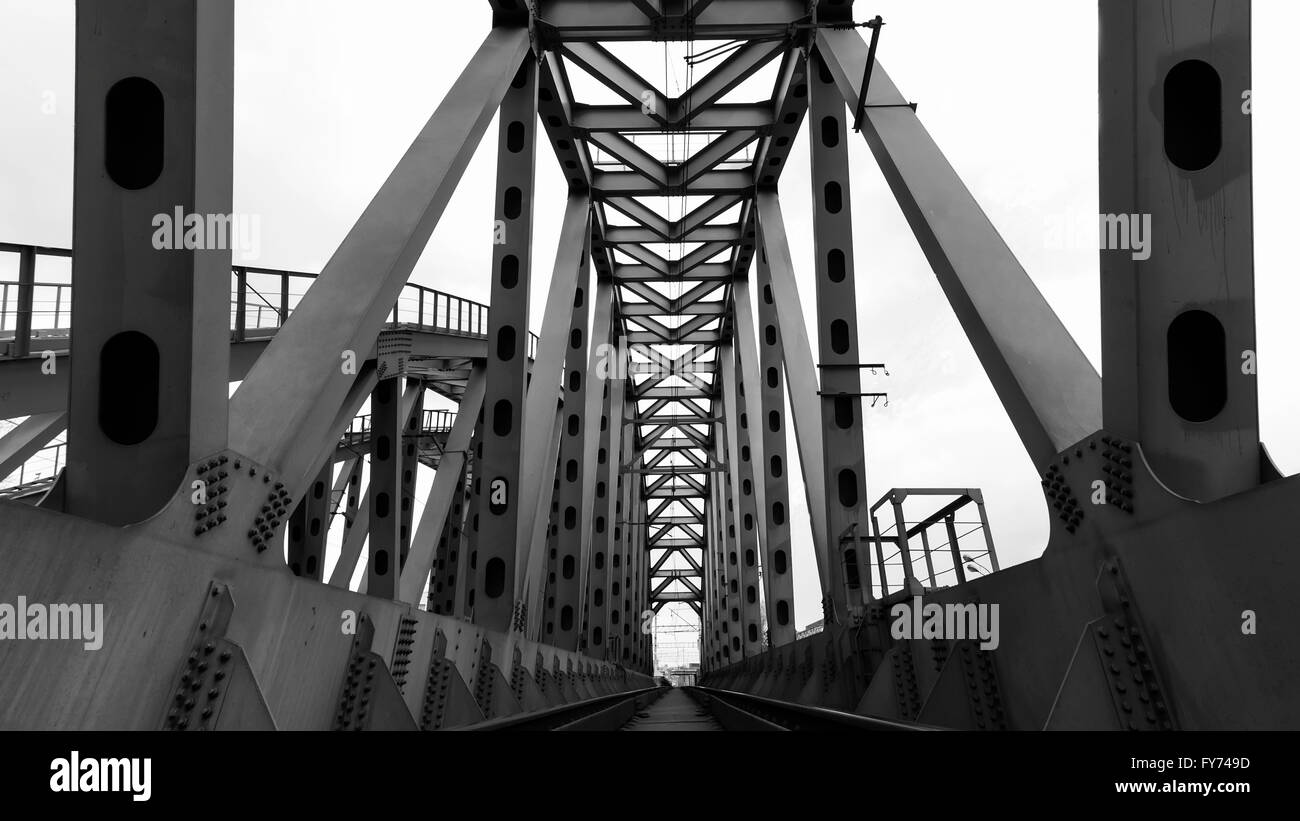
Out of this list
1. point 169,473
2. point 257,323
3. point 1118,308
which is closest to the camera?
point 169,473

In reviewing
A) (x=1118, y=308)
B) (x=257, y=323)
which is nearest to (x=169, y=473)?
(x=1118, y=308)

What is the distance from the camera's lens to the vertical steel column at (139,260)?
4.55 m

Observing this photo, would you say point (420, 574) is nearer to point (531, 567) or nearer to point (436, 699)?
point (531, 567)

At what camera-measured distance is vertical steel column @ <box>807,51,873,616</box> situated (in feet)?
39.9

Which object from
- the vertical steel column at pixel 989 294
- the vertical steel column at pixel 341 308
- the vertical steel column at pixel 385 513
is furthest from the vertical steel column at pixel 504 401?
the vertical steel column at pixel 989 294

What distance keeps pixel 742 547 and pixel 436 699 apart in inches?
881

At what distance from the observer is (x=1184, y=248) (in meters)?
4.61

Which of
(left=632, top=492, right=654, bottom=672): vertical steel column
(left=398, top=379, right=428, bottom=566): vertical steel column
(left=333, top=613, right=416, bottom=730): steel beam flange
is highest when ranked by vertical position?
(left=398, top=379, right=428, bottom=566): vertical steel column

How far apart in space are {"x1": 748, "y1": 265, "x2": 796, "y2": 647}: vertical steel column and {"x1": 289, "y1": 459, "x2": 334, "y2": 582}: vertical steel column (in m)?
8.45

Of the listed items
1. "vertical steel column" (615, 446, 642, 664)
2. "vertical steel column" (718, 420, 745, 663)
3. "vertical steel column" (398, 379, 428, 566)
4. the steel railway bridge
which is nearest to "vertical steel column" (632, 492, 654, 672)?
"vertical steel column" (615, 446, 642, 664)

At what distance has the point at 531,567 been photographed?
614 inches

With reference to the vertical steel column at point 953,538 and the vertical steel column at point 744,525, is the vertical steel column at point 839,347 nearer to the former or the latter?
the vertical steel column at point 953,538

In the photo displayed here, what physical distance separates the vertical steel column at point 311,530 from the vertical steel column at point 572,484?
17.6 feet

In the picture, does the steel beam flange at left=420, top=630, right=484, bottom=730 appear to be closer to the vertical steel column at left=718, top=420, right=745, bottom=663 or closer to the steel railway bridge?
the steel railway bridge
